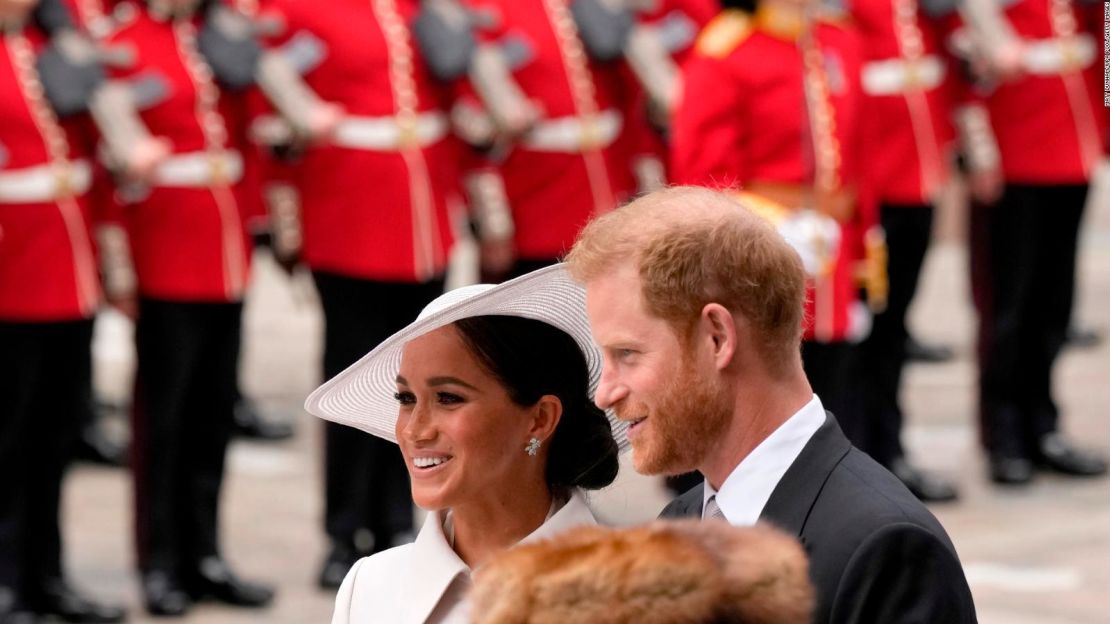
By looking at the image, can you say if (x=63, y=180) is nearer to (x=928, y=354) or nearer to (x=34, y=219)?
(x=34, y=219)

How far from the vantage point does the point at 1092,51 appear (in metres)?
6.76

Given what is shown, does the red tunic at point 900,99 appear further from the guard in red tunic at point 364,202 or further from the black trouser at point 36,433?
the black trouser at point 36,433

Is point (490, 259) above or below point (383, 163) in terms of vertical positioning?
below

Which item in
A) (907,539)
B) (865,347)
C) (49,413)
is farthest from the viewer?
(865,347)

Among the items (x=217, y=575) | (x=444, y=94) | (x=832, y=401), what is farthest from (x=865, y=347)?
(x=217, y=575)

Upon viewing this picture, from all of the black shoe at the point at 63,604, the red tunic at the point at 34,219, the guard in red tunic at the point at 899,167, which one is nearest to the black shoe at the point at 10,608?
the black shoe at the point at 63,604

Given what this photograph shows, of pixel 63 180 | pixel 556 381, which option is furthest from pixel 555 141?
pixel 556 381

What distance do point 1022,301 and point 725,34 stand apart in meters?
1.99

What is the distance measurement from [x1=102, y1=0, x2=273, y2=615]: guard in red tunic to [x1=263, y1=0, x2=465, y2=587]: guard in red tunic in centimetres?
23

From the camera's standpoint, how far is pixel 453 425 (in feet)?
8.75

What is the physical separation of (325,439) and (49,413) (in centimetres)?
80

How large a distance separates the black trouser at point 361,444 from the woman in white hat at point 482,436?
9.60 ft

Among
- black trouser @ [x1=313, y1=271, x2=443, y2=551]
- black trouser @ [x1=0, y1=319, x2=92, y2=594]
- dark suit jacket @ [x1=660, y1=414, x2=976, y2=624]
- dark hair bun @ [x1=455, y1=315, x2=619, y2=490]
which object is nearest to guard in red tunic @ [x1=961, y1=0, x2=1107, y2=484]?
black trouser @ [x1=313, y1=271, x2=443, y2=551]

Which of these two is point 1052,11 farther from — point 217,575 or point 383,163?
point 217,575
